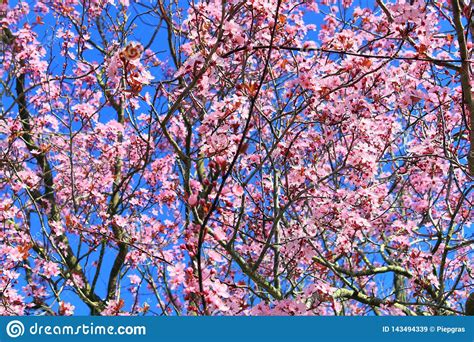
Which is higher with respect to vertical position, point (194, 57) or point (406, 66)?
point (406, 66)

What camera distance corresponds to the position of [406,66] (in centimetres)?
588

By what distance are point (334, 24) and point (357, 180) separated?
226 centimetres

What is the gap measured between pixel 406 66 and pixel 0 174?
498cm

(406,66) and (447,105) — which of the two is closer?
(447,105)


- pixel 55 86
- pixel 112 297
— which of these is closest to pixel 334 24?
pixel 55 86

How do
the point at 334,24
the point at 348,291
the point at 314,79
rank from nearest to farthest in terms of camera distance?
1. the point at 314,79
2. the point at 348,291
3. the point at 334,24

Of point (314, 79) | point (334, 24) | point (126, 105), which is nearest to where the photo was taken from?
point (314, 79)

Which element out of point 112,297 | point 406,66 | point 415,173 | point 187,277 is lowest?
point 187,277

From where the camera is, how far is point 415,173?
19.6 feet

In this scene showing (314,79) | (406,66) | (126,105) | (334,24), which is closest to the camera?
(314,79)

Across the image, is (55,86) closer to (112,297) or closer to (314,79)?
(112,297)

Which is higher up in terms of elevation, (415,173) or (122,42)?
(122,42)

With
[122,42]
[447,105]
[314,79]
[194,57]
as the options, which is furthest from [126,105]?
[447,105]

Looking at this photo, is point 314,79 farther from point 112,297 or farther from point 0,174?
point 0,174
